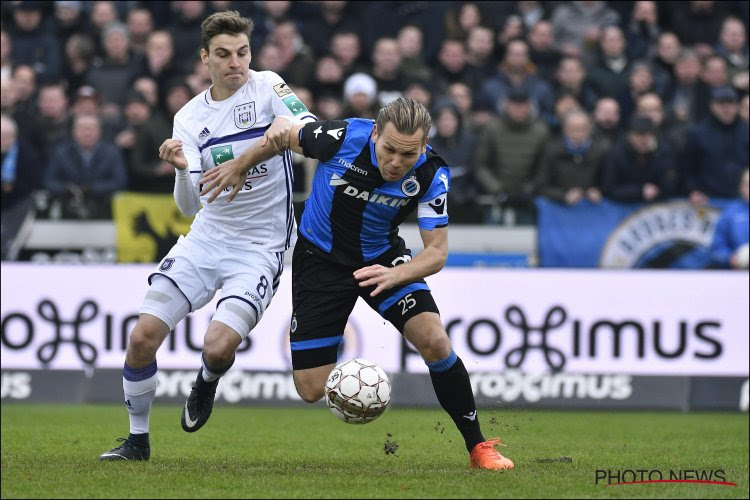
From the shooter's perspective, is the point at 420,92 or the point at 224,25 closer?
the point at 224,25

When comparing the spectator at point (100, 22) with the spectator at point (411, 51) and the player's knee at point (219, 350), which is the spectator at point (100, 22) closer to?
the spectator at point (411, 51)

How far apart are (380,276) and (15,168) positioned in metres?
8.16

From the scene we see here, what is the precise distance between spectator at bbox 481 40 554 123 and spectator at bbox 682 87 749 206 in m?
2.27

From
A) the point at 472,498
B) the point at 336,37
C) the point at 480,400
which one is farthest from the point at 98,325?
the point at 472,498

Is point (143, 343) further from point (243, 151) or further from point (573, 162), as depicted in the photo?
point (573, 162)

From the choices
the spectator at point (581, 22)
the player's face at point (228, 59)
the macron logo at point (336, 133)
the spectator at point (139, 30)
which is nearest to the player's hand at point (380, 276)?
the macron logo at point (336, 133)

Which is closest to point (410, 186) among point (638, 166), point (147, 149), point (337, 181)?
point (337, 181)

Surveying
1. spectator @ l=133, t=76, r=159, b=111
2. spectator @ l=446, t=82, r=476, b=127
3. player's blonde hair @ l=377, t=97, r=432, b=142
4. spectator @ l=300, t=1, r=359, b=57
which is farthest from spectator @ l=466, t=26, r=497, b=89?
player's blonde hair @ l=377, t=97, r=432, b=142

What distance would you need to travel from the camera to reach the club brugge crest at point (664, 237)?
15273 millimetres

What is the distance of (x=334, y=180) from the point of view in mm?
8438

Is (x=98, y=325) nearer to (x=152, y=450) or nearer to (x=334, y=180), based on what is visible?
(x=152, y=450)

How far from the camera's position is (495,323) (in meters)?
13.8

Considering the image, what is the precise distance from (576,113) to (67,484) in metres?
9.96

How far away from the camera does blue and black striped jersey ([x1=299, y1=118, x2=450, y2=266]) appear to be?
8258 mm
